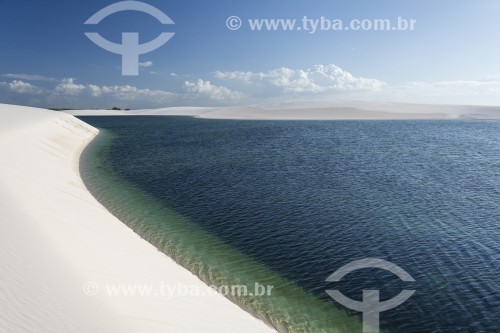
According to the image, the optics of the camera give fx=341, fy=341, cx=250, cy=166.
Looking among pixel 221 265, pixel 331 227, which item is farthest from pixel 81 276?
pixel 331 227

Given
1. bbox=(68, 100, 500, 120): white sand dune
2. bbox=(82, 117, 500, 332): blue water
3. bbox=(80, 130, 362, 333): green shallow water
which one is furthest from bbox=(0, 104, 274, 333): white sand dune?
bbox=(68, 100, 500, 120): white sand dune

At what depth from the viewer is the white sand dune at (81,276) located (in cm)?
764

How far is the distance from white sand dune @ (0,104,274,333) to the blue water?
57.4 inches

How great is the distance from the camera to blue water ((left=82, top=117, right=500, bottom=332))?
1116 centimetres

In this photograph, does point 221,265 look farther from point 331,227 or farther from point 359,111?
point 359,111

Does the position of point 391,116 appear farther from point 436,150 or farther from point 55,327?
point 55,327

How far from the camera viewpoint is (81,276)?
32.3ft

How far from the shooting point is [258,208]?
20.3 metres

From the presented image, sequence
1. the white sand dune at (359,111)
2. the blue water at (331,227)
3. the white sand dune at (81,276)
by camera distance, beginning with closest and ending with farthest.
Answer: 1. the white sand dune at (81,276)
2. the blue water at (331,227)
3. the white sand dune at (359,111)

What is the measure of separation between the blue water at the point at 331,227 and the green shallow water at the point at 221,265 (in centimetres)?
6

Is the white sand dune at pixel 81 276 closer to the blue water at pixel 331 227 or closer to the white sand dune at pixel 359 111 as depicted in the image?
the blue water at pixel 331 227

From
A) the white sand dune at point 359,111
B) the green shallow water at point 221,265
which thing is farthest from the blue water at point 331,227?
the white sand dune at point 359,111

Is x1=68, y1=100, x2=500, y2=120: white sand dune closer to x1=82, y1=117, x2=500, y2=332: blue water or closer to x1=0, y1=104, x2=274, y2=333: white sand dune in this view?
x1=82, y1=117, x2=500, y2=332: blue water

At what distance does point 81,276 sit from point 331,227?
1167 cm
